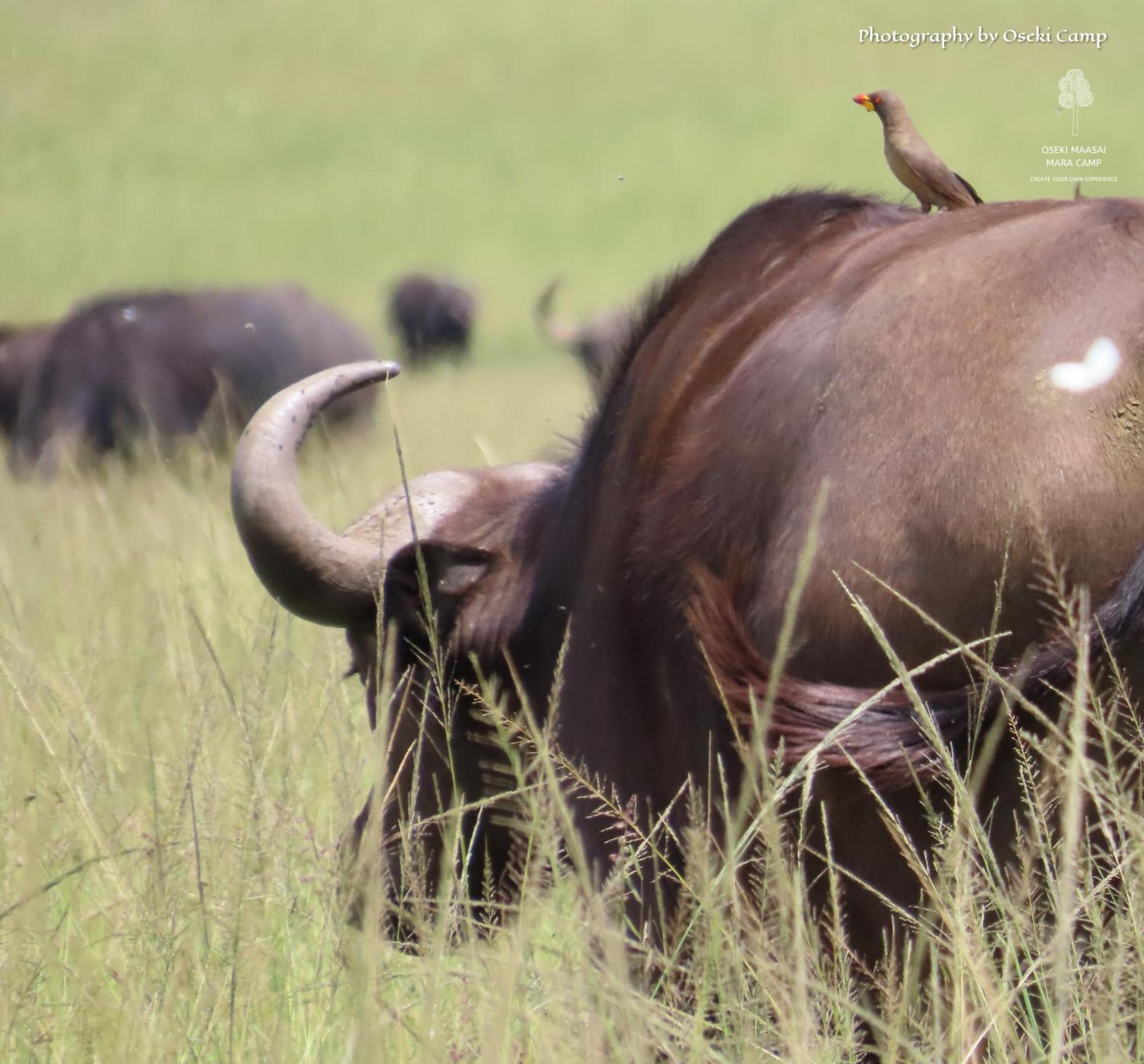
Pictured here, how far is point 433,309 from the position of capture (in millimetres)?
26656

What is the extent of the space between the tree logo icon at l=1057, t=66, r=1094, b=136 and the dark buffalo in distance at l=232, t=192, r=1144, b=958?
0.83m

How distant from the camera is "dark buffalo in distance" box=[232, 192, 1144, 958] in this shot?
2.05 metres

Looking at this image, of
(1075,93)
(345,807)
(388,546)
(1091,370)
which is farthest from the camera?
(1075,93)

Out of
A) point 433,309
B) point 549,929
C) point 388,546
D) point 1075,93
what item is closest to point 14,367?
point 433,309

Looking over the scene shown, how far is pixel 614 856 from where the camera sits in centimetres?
227

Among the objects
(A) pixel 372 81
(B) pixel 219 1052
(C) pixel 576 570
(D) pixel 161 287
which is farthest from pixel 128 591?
(A) pixel 372 81

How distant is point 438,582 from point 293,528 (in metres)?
0.33

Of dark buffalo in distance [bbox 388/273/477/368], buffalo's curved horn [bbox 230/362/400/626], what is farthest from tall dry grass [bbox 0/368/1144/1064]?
dark buffalo in distance [bbox 388/273/477/368]

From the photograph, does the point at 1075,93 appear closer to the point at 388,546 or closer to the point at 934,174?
the point at 934,174

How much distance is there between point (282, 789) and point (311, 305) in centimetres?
1253

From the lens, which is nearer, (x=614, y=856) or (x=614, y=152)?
(x=614, y=856)

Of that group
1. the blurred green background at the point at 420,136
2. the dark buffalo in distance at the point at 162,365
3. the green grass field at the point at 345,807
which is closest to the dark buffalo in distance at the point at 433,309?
the green grass field at the point at 345,807

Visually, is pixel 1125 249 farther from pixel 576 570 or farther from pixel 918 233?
pixel 576 570

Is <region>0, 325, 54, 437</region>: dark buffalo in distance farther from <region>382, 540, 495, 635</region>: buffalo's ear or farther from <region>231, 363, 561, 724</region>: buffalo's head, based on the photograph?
<region>382, 540, 495, 635</region>: buffalo's ear
